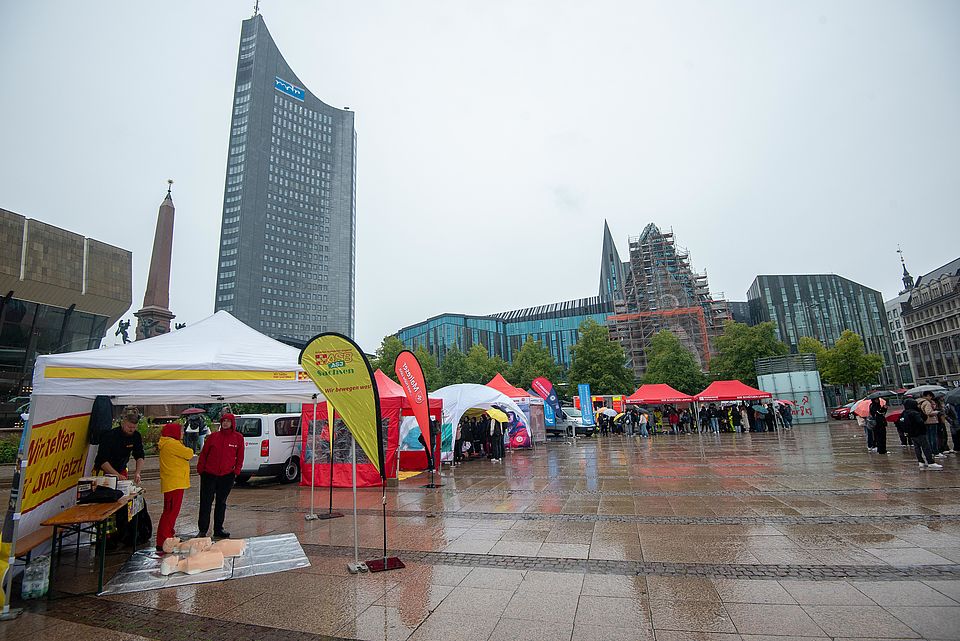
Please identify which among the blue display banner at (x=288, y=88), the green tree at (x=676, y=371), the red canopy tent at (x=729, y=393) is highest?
the blue display banner at (x=288, y=88)

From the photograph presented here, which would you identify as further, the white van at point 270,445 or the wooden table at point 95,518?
the white van at point 270,445

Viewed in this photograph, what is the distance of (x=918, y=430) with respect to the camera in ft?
33.0

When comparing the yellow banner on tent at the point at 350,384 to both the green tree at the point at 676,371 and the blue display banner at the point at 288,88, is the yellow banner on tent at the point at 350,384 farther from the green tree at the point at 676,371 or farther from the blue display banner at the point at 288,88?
the blue display banner at the point at 288,88

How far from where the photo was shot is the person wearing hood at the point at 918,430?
10.0m

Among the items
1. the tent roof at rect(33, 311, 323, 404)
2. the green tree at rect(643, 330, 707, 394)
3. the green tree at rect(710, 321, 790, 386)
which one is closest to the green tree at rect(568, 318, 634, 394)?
the green tree at rect(643, 330, 707, 394)

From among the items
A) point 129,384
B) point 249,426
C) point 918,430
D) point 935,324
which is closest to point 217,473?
point 129,384

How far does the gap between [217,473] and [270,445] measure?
19.6 ft

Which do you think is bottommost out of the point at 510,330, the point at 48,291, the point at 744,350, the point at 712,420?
the point at 712,420

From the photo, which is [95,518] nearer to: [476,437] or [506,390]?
[476,437]

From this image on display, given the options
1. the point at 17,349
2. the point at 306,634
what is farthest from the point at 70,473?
the point at 17,349

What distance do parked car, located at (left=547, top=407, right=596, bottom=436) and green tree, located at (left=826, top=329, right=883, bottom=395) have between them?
34710 mm

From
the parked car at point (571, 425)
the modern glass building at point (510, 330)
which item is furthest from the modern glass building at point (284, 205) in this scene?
the parked car at point (571, 425)

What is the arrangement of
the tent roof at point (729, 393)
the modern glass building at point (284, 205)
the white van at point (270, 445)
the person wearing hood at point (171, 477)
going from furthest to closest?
the modern glass building at point (284, 205) < the tent roof at point (729, 393) < the white van at point (270, 445) < the person wearing hood at point (171, 477)

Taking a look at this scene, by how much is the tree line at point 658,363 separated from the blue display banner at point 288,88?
133 meters
